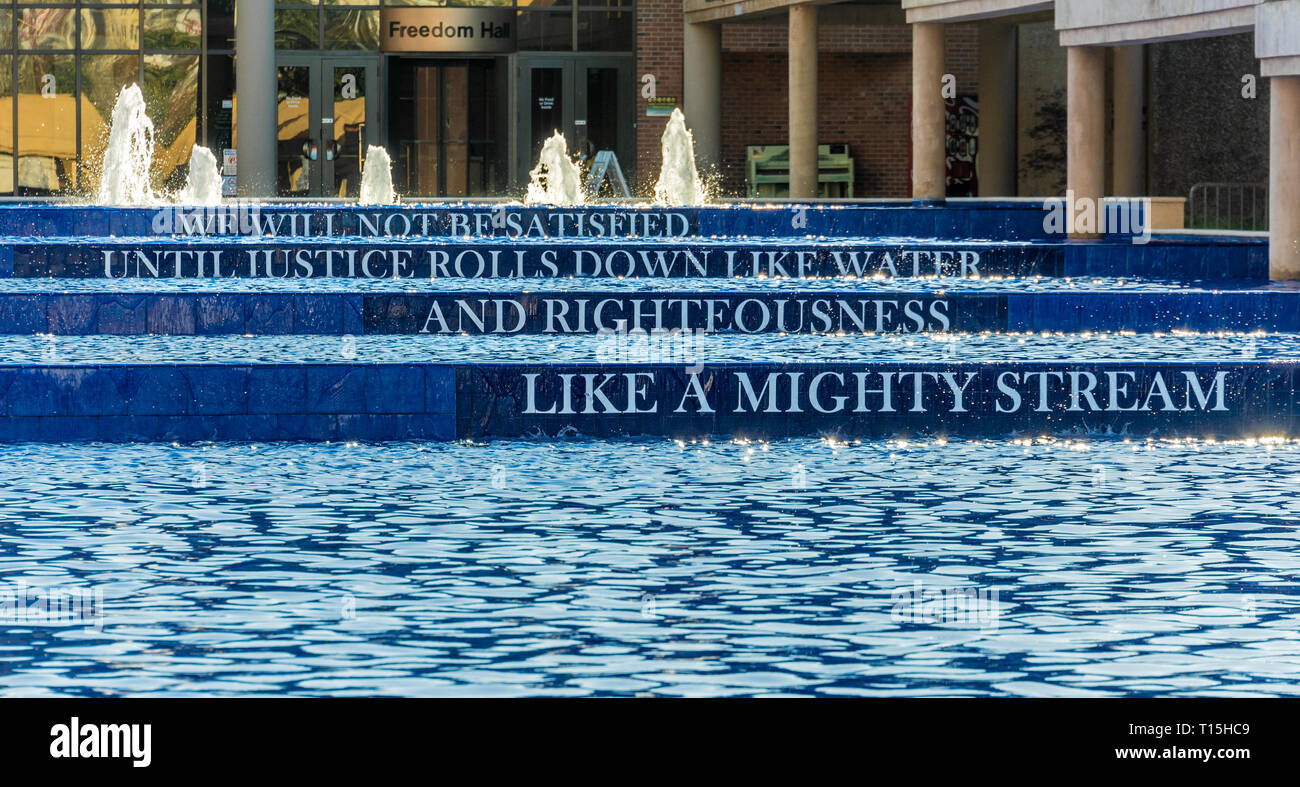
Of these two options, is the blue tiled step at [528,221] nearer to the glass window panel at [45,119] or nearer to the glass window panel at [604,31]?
the glass window panel at [45,119]

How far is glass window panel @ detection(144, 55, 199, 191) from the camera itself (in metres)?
34.3

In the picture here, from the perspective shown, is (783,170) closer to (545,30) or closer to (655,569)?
(545,30)

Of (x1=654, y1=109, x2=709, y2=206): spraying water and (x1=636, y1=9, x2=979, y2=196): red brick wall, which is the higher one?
(x1=636, y1=9, x2=979, y2=196): red brick wall

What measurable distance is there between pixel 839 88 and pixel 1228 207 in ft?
28.5

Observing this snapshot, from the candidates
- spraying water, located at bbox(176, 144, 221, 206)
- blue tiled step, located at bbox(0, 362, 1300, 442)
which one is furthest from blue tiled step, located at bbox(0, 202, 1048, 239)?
blue tiled step, located at bbox(0, 362, 1300, 442)

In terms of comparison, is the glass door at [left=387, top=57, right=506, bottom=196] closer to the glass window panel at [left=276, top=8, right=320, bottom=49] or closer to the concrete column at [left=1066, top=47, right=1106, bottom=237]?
the glass window panel at [left=276, top=8, right=320, bottom=49]

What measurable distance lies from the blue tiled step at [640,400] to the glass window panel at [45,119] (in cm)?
2422

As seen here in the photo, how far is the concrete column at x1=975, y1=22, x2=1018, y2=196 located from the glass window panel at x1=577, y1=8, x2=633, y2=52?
7058mm

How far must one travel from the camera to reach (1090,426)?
449 inches

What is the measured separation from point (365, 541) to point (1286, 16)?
11.9 metres

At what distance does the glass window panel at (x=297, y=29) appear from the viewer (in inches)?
1369
